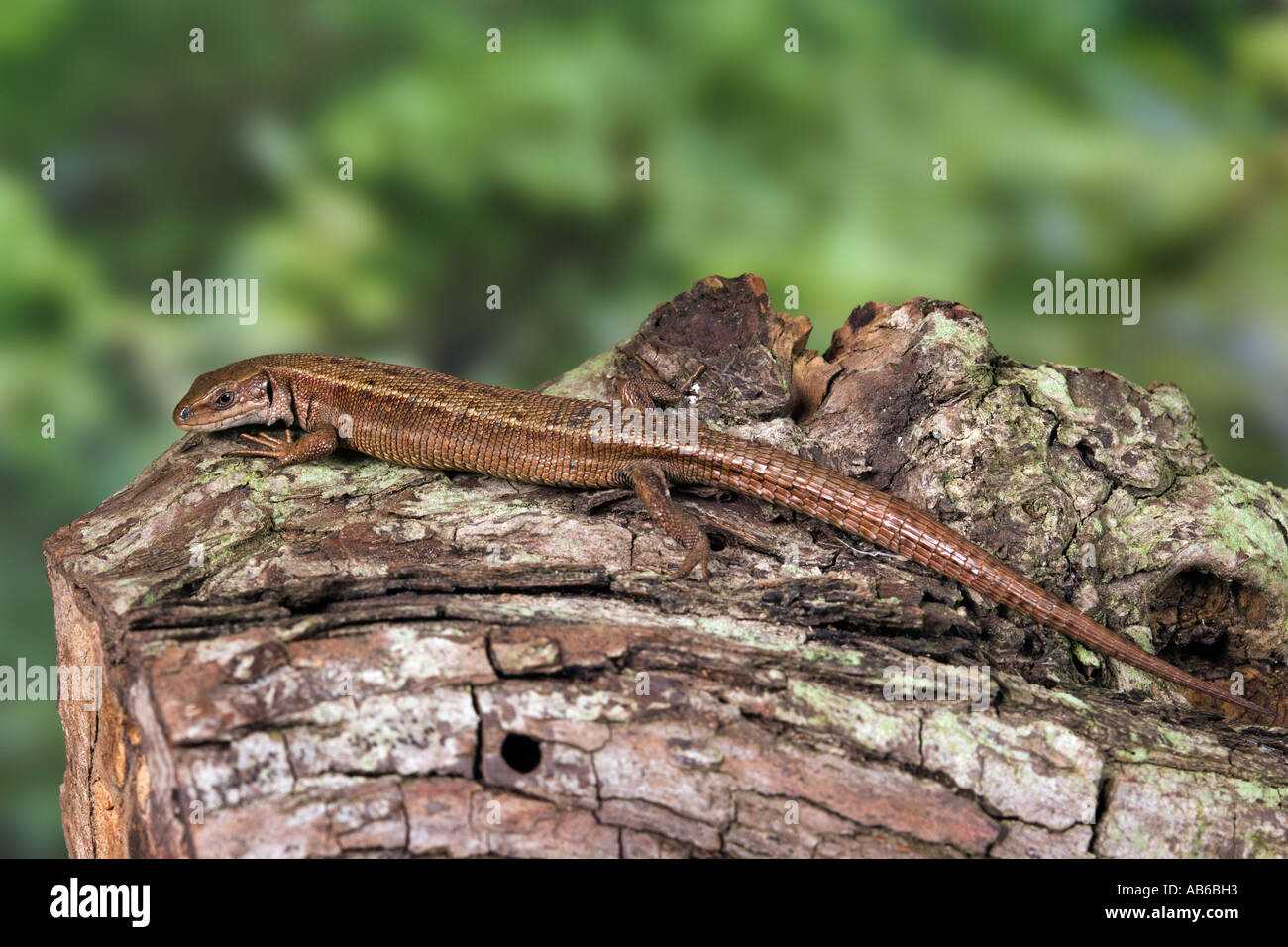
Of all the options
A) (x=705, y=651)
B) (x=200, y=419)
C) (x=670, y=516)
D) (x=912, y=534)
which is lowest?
(x=705, y=651)

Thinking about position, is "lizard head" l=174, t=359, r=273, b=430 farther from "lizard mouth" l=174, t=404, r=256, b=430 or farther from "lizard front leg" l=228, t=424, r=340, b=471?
"lizard front leg" l=228, t=424, r=340, b=471

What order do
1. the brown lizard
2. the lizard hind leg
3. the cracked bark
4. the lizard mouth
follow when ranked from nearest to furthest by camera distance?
the cracked bark → the lizard hind leg → the brown lizard → the lizard mouth

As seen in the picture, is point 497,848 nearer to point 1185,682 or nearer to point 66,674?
point 66,674

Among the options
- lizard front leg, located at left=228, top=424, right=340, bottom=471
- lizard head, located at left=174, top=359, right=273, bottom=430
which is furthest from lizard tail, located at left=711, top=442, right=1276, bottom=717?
lizard head, located at left=174, top=359, right=273, bottom=430

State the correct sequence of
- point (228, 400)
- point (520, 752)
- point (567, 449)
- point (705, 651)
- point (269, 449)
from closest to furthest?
point (520, 752) < point (705, 651) < point (567, 449) < point (269, 449) < point (228, 400)

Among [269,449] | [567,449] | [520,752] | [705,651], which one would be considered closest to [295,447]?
[269,449]

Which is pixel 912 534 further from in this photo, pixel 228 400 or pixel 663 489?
pixel 228 400

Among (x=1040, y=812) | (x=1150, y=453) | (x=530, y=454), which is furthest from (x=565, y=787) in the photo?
(x=1150, y=453)
